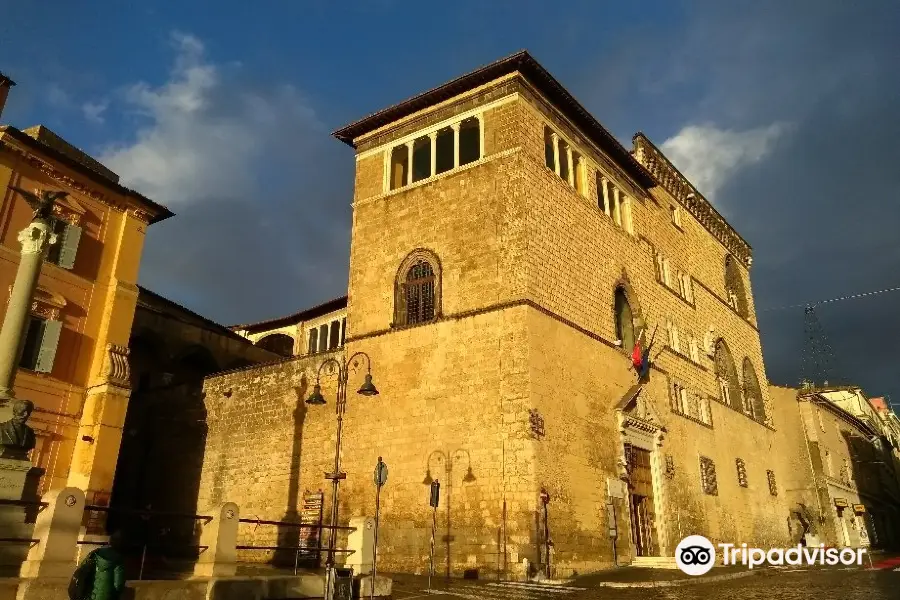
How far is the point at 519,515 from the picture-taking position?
14.8m

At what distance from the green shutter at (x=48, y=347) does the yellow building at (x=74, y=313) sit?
24mm

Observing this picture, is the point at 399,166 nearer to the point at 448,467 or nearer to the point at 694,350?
the point at 448,467

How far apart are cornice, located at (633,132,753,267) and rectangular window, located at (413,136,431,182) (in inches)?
363

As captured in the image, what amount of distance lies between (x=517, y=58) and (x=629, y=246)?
819 centimetres

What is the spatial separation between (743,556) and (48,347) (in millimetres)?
23559

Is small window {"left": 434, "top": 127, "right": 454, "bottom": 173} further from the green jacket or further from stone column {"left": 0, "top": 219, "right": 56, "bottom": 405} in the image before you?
the green jacket

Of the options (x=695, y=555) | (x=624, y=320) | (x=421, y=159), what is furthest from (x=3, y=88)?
(x=695, y=555)

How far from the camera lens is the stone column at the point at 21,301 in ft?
40.4

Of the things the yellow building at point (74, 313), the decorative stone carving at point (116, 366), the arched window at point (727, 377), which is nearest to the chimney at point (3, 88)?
the yellow building at point (74, 313)

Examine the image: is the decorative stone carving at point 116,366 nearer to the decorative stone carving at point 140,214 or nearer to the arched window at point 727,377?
the decorative stone carving at point 140,214

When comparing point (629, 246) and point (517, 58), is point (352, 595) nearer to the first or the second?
point (517, 58)

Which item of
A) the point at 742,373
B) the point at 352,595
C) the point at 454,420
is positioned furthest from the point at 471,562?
the point at 742,373

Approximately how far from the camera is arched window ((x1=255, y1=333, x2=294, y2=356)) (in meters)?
31.6

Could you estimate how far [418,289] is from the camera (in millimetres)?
19062
